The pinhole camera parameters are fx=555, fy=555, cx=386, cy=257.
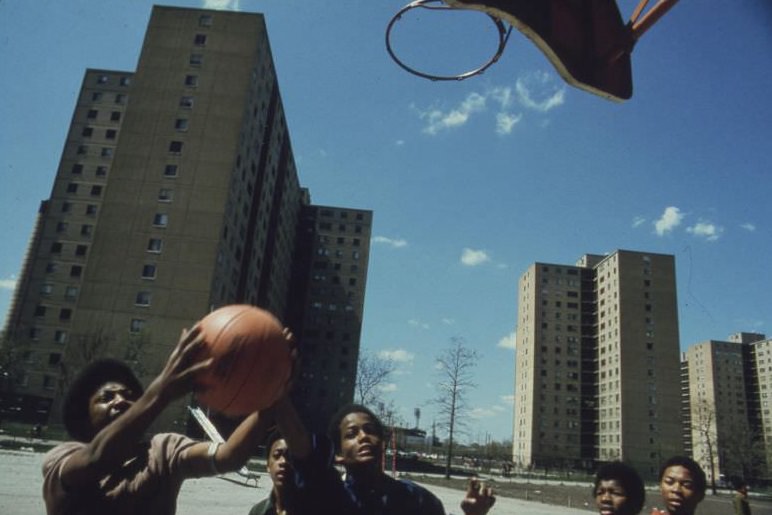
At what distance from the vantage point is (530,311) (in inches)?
3772

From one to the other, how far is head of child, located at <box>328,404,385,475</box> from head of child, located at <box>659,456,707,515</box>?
2661 mm

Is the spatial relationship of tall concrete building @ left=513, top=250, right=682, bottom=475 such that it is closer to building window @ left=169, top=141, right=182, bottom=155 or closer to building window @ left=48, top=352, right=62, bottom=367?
building window @ left=48, top=352, right=62, bottom=367

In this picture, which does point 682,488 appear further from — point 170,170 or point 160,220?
point 170,170

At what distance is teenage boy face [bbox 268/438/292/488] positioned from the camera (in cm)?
344

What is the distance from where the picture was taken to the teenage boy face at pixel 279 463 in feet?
11.3

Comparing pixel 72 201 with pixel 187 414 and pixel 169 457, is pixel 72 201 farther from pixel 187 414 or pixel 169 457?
pixel 169 457

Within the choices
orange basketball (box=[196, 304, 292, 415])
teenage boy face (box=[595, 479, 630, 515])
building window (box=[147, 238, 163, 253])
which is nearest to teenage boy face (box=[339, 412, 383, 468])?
orange basketball (box=[196, 304, 292, 415])

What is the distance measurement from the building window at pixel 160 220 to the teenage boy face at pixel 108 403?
45.9 meters

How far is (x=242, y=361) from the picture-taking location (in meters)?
2.35

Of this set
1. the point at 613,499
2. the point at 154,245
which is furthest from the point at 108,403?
the point at 154,245

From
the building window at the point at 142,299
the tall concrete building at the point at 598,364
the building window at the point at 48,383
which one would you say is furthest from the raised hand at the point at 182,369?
the tall concrete building at the point at 598,364

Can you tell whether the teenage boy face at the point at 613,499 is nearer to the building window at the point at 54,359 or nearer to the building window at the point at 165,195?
the building window at the point at 165,195

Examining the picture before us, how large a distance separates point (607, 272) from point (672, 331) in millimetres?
13768

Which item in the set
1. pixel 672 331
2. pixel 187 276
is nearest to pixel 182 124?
pixel 187 276
